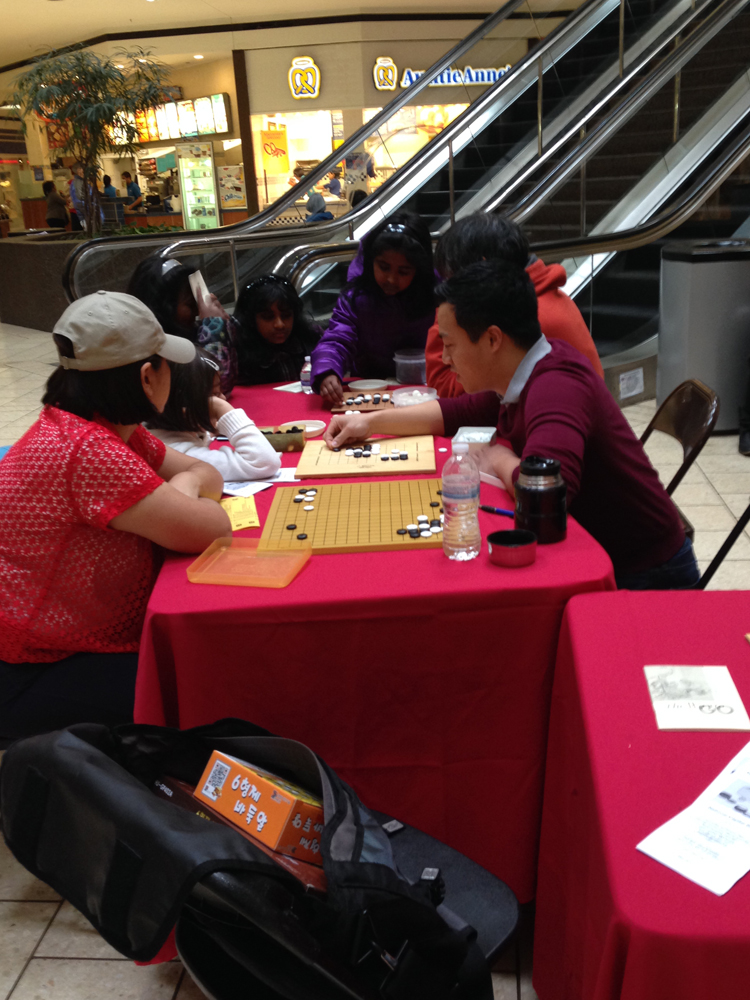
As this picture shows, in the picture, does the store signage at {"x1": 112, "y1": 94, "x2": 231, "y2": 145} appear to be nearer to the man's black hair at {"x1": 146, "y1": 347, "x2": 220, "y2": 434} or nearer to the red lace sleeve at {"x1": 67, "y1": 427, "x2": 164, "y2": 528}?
the man's black hair at {"x1": 146, "y1": 347, "x2": 220, "y2": 434}

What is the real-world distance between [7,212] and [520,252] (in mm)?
18099

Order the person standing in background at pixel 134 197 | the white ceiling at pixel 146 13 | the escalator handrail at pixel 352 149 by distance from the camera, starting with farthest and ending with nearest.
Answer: the person standing in background at pixel 134 197
the white ceiling at pixel 146 13
the escalator handrail at pixel 352 149

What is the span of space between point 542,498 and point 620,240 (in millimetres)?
4014

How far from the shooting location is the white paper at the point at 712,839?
93cm

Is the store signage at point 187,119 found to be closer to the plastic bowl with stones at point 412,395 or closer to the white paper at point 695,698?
the plastic bowl with stones at point 412,395

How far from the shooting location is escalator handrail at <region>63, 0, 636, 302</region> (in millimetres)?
6059

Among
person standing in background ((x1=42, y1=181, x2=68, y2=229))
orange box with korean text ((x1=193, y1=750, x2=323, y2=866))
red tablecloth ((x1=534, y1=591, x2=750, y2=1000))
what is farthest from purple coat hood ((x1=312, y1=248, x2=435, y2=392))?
person standing in background ((x1=42, y1=181, x2=68, y2=229))

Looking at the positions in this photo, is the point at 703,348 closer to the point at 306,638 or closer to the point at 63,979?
the point at 306,638

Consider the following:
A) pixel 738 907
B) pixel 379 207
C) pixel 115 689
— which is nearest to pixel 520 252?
pixel 115 689

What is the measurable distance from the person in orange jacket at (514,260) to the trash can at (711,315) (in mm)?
2436

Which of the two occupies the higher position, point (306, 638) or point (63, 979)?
point (306, 638)

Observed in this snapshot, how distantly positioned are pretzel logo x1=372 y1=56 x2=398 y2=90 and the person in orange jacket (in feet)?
38.2

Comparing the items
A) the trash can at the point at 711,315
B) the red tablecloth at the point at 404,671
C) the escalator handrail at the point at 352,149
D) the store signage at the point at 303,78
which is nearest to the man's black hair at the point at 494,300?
the red tablecloth at the point at 404,671

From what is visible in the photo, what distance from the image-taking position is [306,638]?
5.22ft
